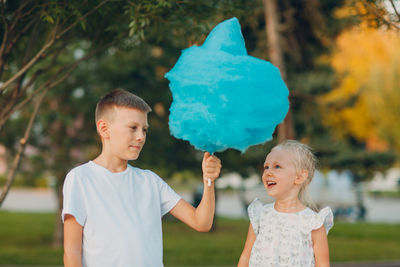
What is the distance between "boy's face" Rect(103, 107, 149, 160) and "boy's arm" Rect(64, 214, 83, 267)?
389 millimetres

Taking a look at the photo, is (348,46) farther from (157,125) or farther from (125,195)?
(125,195)

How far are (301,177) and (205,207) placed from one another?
2.26ft

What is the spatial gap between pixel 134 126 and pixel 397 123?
2065 cm

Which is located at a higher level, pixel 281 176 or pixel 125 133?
pixel 125 133

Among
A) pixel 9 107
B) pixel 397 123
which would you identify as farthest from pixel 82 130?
pixel 397 123

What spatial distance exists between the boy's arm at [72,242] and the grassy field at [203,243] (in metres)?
7.12

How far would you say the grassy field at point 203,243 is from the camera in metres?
9.73

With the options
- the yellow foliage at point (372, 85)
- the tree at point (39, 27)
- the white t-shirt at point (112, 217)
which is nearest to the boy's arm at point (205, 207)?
the white t-shirt at point (112, 217)

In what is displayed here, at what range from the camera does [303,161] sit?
3.03 meters

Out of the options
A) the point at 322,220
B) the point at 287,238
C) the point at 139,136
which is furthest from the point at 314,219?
the point at 139,136

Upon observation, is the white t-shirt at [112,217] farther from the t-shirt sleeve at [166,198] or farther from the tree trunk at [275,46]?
the tree trunk at [275,46]

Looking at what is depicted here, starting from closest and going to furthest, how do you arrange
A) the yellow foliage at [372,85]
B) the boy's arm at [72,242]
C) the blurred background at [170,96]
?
the boy's arm at [72,242], the blurred background at [170,96], the yellow foliage at [372,85]

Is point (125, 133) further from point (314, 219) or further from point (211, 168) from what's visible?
point (314, 219)

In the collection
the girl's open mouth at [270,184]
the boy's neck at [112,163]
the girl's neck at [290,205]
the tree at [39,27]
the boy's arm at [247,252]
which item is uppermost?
the tree at [39,27]
